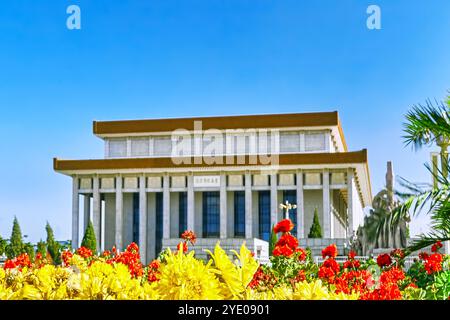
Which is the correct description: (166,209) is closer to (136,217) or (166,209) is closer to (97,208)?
(136,217)

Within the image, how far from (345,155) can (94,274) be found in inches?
1142

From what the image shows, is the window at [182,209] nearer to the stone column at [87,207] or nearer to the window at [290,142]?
the stone column at [87,207]

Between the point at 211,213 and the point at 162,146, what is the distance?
184 inches

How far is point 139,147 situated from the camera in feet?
116

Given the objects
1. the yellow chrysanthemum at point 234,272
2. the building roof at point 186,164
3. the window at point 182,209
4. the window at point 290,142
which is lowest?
the yellow chrysanthemum at point 234,272

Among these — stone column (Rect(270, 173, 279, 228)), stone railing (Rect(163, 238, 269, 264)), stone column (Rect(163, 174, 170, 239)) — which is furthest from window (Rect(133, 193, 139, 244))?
stone railing (Rect(163, 238, 269, 264))

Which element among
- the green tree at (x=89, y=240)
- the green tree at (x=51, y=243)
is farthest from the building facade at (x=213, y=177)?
the green tree at (x=89, y=240)

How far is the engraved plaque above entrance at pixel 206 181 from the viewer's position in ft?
107

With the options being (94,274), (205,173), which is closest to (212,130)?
(205,173)

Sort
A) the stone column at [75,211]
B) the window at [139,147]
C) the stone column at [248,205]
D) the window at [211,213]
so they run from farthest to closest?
the window at [139,147] → the window at [211,213] → the stone column at [75,211] → the stone column at [248,205]

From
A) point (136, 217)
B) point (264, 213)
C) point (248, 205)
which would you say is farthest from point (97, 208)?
point (264, 213)

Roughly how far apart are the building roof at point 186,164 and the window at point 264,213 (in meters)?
2.34

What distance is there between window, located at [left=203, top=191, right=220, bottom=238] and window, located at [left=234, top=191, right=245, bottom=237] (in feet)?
3.09

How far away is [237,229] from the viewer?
33719mm
